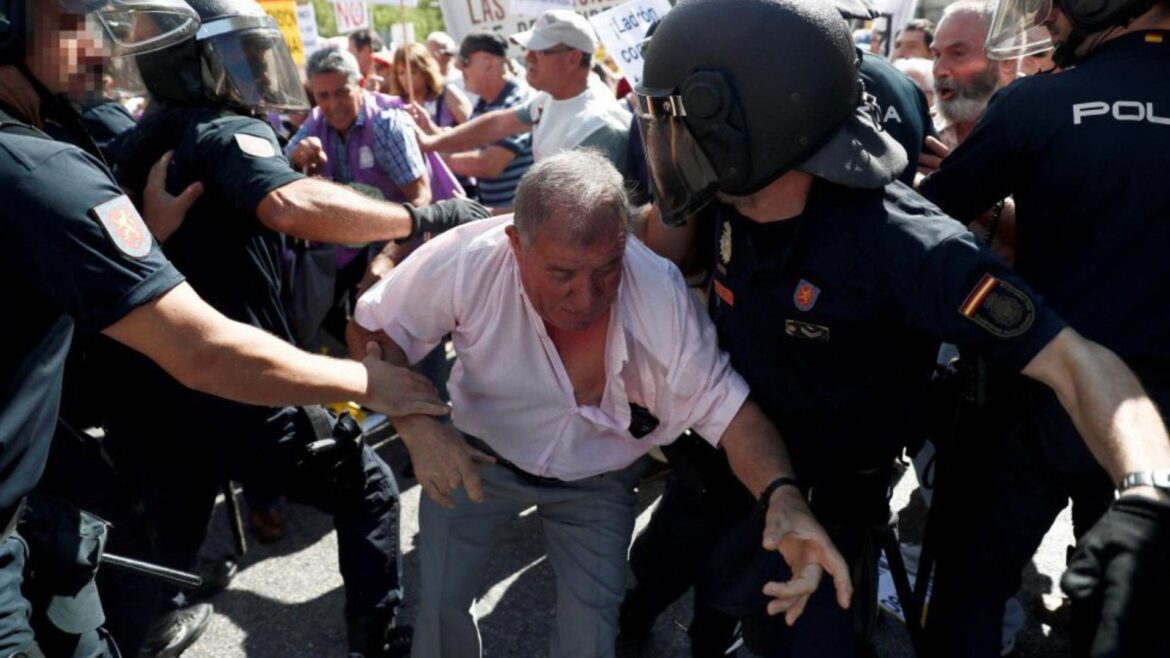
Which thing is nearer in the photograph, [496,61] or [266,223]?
[266,223]

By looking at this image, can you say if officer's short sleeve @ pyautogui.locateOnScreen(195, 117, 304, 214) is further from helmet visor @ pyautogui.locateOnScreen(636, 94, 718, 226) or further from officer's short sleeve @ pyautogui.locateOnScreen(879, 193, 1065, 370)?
officer's short sleeve @ pyautogui.locateOnScreen(879, 193, 1065, 370)

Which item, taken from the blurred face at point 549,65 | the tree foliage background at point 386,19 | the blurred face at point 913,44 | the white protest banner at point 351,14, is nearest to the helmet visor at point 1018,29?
the blurred face at point 549,65

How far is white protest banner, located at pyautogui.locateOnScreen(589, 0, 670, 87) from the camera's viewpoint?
5.07 meters

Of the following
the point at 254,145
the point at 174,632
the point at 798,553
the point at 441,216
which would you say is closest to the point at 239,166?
the point at 254,145

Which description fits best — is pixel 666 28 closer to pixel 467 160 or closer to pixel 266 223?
pixel 266 223

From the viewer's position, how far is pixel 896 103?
7.93 feet

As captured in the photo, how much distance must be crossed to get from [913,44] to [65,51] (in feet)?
15.8

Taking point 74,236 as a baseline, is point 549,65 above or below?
below

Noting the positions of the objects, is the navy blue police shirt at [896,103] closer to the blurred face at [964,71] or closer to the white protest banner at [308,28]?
the blurred face at [964,71]

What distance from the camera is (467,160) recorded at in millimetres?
5305

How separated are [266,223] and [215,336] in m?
0.99

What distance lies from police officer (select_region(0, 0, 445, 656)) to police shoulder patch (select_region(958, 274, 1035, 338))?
1.26 metres

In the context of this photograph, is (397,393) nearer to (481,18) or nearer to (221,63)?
(221,63)

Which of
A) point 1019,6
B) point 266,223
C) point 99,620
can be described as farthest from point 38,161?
point 1019,6
